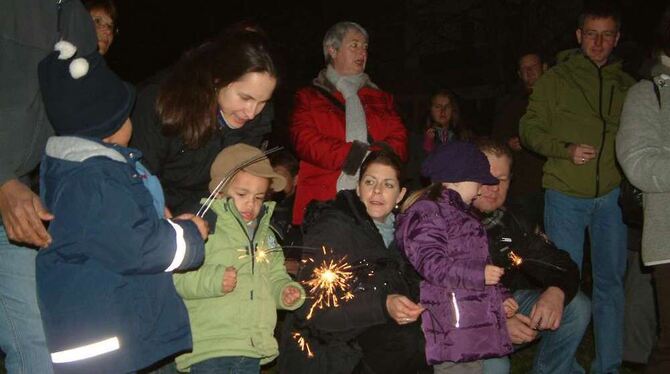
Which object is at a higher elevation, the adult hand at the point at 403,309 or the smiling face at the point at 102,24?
the smiling face at the point at 102,24

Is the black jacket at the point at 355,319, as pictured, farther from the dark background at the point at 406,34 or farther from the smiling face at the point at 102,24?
the dark background at the point at 406,34

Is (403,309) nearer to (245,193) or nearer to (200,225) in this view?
(245,193)

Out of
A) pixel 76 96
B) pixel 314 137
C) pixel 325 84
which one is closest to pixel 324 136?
pixel 314 137

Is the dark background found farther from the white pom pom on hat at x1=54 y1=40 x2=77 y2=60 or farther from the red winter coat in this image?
the white pom pom on hat at x1=54 y1=40 x2=77 y2=60

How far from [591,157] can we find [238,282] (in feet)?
8.51

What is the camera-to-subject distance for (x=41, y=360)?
323cm

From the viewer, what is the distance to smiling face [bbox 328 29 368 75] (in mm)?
5336

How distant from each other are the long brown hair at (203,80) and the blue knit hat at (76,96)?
63 centimetres

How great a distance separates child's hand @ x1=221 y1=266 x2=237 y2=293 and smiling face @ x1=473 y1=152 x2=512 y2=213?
1.59m

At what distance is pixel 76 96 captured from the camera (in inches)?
119

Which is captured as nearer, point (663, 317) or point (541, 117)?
point (663, 317)

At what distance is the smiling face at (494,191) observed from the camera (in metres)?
4.45

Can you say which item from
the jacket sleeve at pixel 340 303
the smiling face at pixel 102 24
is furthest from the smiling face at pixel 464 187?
the smiling face at pixel 102 24

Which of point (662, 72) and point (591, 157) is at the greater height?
point (662, 72)
